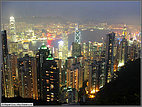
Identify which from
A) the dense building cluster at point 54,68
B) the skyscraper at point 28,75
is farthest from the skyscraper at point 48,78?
the skyscraper at point 28,75

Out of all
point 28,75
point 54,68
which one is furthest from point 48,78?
point 28,75

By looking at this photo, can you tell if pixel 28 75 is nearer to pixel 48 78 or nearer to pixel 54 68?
pixel 48 78

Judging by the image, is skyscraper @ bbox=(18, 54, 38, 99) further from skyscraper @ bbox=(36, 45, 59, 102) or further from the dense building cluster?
skyscraper @ bbox=(36, 45, 59, 102)

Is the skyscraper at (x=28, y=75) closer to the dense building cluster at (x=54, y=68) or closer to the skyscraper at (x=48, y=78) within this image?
the dense building cluster at (x=54, y=68)

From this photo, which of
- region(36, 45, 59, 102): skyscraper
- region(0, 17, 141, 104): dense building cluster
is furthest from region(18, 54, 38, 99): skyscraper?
region(36, 45, 59, 102): skyscraper

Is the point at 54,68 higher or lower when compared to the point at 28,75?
higher

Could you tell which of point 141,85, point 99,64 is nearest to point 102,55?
point 99,64

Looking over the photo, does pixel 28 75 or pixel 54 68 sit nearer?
pixel 54 68

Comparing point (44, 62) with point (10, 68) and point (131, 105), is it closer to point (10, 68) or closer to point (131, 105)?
point (10, 68)

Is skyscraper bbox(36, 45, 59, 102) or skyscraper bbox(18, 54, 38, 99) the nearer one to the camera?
skyscraper bbox(36, 45, 59, 102)

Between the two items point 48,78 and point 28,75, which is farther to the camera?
point 28,75
